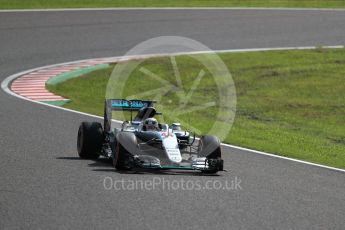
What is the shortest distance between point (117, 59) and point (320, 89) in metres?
5.95

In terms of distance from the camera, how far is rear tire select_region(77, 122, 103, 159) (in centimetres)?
1269

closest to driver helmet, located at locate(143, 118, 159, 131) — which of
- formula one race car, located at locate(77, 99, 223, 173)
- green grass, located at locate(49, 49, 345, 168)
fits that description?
formula one race car, located at locate(77, 99, 223, 173)

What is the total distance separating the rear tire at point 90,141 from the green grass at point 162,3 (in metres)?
18.0

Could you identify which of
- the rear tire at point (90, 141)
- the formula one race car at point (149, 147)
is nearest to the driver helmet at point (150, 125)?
the formula one race car at point (149, 147)

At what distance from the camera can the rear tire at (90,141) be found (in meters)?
12.7

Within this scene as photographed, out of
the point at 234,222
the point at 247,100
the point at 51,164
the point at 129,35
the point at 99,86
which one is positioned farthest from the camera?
the point at 129,35

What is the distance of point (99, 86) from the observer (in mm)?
21703

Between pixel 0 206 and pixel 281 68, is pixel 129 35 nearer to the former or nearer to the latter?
pixel 281 68

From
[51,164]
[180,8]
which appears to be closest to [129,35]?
[180,8]

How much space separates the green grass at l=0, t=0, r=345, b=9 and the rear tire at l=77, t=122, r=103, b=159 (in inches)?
707

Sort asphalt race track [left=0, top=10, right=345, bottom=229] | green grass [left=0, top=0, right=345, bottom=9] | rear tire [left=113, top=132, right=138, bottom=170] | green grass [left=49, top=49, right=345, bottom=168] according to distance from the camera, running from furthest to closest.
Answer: green grass [left=0, top=0, right=345, bottom=9]
green grass [left=49, top=49, right=345, bottom=168]
rear tire [left=113, top=132, right=138, bottom=170]
asphalt race track [left=0, top=10, right=345, bottom=229]

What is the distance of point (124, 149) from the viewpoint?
11539 millimetres

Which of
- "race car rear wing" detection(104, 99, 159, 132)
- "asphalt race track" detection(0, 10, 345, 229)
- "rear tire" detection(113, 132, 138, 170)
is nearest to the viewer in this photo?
"asphalt race track" detection(0, 10, 345, 229)

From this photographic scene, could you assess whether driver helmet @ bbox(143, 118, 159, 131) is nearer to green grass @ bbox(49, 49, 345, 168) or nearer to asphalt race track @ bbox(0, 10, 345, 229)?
asphalt race track @ bbox(0, 10, 345, 229)
